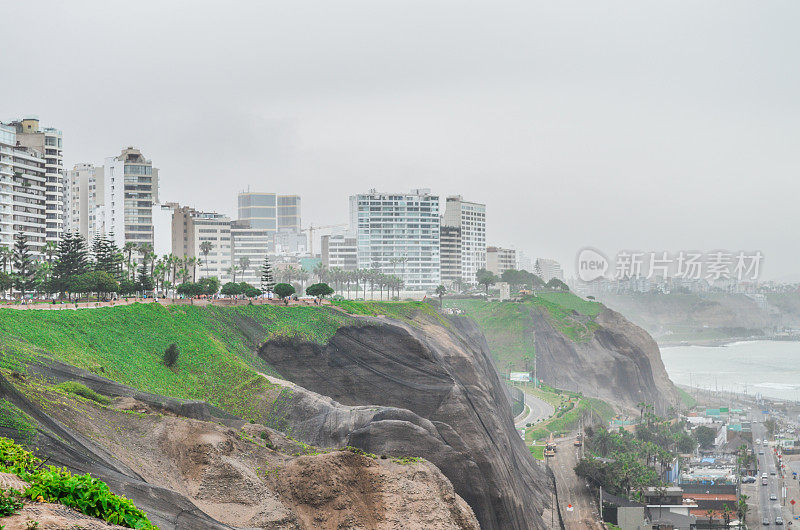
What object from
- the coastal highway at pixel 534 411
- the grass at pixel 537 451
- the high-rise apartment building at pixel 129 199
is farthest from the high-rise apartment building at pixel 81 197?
the grass at pixel 537 451

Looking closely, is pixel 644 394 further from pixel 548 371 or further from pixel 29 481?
pixel 29 481

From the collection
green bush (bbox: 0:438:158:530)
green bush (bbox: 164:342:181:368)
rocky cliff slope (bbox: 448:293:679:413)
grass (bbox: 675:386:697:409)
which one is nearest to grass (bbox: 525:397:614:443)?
rocky cliff slope (bbox: 448:293:679:413)

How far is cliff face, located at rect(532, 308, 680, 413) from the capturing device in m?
183

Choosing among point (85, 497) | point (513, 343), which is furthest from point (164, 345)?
point (513, 343)

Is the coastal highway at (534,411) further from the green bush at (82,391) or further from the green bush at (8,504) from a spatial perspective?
the green bush at (8,504)

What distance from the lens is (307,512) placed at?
1629 inches

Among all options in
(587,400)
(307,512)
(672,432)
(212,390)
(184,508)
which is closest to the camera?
(184,508)

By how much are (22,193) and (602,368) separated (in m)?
129

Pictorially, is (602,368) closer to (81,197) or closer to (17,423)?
(81,197)

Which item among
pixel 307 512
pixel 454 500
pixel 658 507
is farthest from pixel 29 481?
Result: pixel 658 507

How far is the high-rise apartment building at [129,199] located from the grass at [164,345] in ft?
309

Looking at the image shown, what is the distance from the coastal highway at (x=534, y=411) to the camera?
136 meters

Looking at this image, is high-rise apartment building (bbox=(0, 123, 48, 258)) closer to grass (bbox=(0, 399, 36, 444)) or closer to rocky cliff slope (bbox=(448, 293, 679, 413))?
grass (bbox=(0, 399, 36, 444))

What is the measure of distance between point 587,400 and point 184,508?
458 ft
